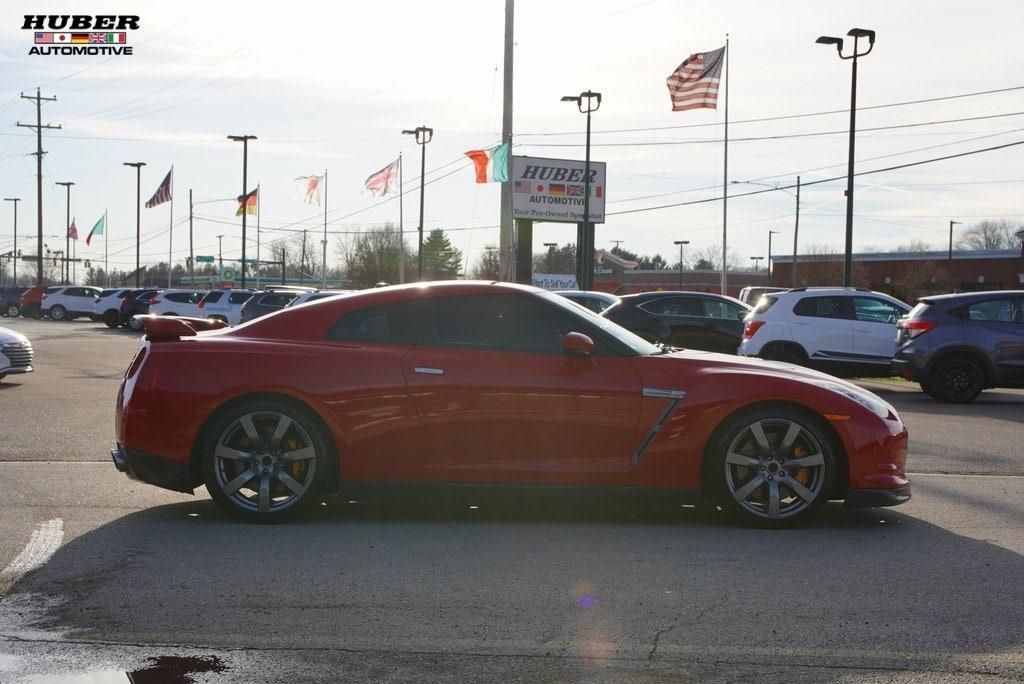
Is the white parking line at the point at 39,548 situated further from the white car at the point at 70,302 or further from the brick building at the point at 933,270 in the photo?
the brick building at the point at 933,270

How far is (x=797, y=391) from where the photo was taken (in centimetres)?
671

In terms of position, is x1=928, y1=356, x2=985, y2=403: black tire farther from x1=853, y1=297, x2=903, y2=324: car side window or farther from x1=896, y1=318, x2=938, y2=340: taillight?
x1=853, y1=297, x2=903, y2=324: car side window

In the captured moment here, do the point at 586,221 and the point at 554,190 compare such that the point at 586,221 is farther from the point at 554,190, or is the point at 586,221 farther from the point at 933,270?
the point at 933,270

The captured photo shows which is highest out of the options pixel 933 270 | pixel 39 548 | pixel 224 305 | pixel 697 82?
pixel 697 82

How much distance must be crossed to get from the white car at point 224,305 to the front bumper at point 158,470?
3395 centimetres

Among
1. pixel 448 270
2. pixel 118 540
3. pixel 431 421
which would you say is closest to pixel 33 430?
pixel 118 540

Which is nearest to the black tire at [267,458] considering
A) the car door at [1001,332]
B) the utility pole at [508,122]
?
the car door at [1001,332]

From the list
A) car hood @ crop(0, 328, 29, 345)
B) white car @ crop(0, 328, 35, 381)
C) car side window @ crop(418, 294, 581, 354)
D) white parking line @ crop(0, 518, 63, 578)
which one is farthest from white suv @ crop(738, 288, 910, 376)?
white parking line @ crop(0, 518, 63, 578)

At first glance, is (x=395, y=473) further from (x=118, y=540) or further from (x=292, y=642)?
(x=292, y=642)

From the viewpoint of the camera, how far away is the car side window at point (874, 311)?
1816 cm

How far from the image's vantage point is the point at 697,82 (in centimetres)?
3625

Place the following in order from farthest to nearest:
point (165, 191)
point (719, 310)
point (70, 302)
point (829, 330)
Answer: point (165, 191), point (70, 302), point (719, 310), point (829, 330)

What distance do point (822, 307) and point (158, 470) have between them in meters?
13.5

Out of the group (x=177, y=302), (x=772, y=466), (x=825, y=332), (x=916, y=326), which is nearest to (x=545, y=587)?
(x=772, y=466)
